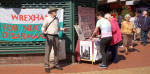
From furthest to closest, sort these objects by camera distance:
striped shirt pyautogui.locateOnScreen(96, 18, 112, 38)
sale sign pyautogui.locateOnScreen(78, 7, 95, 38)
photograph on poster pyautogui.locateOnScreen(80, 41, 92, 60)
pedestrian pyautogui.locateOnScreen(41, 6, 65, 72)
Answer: sale sign pyautogui.locateOnScreen(78, 7, 95, 38) < photograph on poster pyautogui.locateOnScreen(80, 41, 92, 60) < striped shirt pyautogui.locateOnScreen(96, 18, 112, 38) < pedestrian pyautogui.locateOnScreen(41, 6, 65, 72)

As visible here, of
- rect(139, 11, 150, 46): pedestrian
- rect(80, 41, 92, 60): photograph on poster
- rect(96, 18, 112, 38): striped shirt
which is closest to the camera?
rect(96, 18, 112, 38): striped shirt

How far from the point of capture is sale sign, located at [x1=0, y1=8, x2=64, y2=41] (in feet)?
26.3

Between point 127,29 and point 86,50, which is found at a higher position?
point 127,29

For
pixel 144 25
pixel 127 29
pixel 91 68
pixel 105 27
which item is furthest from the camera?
pixel 144 25

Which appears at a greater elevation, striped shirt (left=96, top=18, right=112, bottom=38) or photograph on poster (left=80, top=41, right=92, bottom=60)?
striped shirt (left=96, top=18, right=112, bottom=38)

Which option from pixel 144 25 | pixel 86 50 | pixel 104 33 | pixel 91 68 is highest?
A: pixel 144 25

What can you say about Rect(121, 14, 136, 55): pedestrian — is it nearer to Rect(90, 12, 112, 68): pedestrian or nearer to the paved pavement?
the paved pavement

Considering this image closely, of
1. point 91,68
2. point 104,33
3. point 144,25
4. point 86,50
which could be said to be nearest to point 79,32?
point 86,50

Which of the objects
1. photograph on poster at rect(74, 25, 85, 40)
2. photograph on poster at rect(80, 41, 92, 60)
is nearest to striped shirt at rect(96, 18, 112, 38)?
photograph on poster at rect(80, 41, 92, 60)

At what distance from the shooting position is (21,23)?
8.06 m

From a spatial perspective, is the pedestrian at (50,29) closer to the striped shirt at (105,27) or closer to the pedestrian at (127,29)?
the striped shirt at (105,27)

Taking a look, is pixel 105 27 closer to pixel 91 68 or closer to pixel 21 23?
pixel 91 68

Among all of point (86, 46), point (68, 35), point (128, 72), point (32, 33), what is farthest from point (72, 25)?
point (128, 72)

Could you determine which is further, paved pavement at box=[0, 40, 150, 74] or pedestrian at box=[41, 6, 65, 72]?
paved pavement at box=[0, 40, 150, 74]
